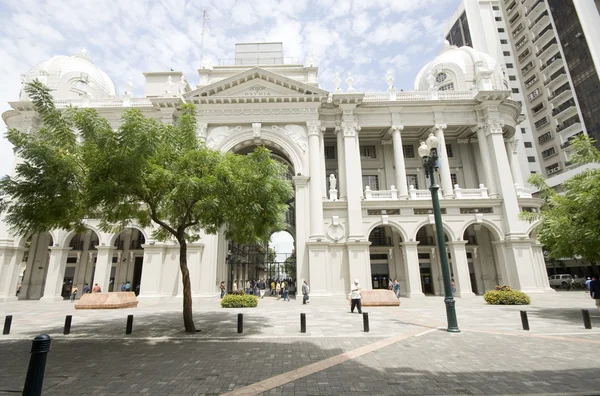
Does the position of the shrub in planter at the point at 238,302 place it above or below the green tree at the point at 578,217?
below

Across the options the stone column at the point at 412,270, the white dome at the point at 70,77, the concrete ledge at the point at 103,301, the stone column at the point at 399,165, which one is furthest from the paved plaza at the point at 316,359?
the white dome at the point at 70,77

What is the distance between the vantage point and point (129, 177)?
923cm

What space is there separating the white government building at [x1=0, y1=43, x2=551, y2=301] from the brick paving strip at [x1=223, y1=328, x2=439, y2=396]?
14.1 meters

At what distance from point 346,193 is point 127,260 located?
21.6 meters

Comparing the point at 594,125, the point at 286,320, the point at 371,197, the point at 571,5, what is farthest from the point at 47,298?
the point at 571,5

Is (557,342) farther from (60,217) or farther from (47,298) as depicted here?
(47,298)

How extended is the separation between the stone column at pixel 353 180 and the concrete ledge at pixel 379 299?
581 centimetres

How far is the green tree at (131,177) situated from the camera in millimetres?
8945

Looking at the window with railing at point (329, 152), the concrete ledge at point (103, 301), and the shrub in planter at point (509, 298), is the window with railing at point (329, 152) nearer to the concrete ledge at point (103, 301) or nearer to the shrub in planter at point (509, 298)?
the shrub in planter at point (509, 298)

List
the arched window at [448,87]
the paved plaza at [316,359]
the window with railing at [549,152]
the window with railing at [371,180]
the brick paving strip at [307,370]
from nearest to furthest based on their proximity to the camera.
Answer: the brick paving strip at [307,370] → the paved plaza at [316,359] → the window with railing at [371,180] → the arched window at [448,87] → the window with railing at [549,152]

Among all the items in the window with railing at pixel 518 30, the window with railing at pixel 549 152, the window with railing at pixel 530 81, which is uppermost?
the window with railing at pixel 518 30

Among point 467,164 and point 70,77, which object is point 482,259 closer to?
point 467,164

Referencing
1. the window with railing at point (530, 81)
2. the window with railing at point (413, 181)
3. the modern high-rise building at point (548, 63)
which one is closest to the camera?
the window with railing at point (413, 181)

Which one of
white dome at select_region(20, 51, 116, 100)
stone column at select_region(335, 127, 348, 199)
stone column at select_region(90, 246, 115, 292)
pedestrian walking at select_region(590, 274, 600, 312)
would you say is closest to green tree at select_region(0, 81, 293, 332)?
pedestrian walking at select_region(590, 274, 600, 312)
